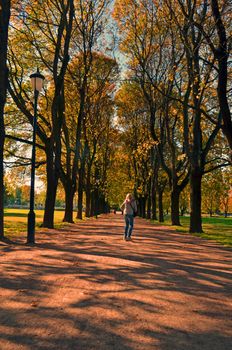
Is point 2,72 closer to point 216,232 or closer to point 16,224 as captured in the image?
point 16,224

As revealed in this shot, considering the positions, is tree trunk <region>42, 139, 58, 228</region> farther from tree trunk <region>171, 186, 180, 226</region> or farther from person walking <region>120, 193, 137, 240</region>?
tree trunk <region>171, 186, 180, 226</region>

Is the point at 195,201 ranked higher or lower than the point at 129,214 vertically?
higher

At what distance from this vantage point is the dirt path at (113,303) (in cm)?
386

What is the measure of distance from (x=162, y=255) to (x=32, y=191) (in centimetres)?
528

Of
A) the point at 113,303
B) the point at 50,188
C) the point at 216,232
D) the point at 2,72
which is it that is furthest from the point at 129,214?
the point at 216,232

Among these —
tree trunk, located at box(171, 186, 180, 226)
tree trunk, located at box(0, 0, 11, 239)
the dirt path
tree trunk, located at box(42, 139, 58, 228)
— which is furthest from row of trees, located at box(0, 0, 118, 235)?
the dirt path

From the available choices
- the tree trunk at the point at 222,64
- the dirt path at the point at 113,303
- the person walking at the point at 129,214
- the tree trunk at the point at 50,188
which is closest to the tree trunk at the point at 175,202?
the tree trunk at the point at 50,188

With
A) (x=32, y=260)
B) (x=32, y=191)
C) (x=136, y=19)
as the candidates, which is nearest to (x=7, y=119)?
(x=136, y=19)

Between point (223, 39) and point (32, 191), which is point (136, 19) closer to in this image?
point (223, 39)

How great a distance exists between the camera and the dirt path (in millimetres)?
3861

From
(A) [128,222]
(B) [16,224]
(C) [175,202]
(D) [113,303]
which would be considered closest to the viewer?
(D) [113,303]

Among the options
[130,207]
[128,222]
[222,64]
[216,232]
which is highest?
[222,64]

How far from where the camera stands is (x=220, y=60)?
12805 millimetres

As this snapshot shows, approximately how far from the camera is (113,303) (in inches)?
208
